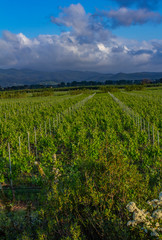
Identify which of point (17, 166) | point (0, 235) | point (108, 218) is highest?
point (108, 218)

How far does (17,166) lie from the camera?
21.7 ft

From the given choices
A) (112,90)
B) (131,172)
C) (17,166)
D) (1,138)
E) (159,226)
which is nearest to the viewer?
(159,226)

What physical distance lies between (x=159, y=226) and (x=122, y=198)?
0.86m

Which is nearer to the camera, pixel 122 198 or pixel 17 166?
pixel 122 198

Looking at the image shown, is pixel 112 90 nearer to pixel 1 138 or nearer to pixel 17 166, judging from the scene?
pixel 1 138

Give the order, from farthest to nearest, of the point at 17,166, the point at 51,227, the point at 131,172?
the point at 17,166
the point at 131,172
the point at 51,227

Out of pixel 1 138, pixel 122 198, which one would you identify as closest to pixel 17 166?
pixel 122 198

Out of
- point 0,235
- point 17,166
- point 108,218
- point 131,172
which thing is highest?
point 131,172

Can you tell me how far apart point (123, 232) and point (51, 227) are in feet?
3.43

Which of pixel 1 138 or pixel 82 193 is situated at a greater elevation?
pixel 82 193

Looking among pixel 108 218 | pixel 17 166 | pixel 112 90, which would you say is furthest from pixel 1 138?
pixel 112 90

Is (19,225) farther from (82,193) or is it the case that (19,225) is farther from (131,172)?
(131,172)

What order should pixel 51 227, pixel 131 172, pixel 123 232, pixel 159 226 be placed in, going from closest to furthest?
pixel 159 226 → pixel 123 232 → pixel 51 227 → pixel 131 172

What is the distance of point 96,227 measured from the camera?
351 cm
